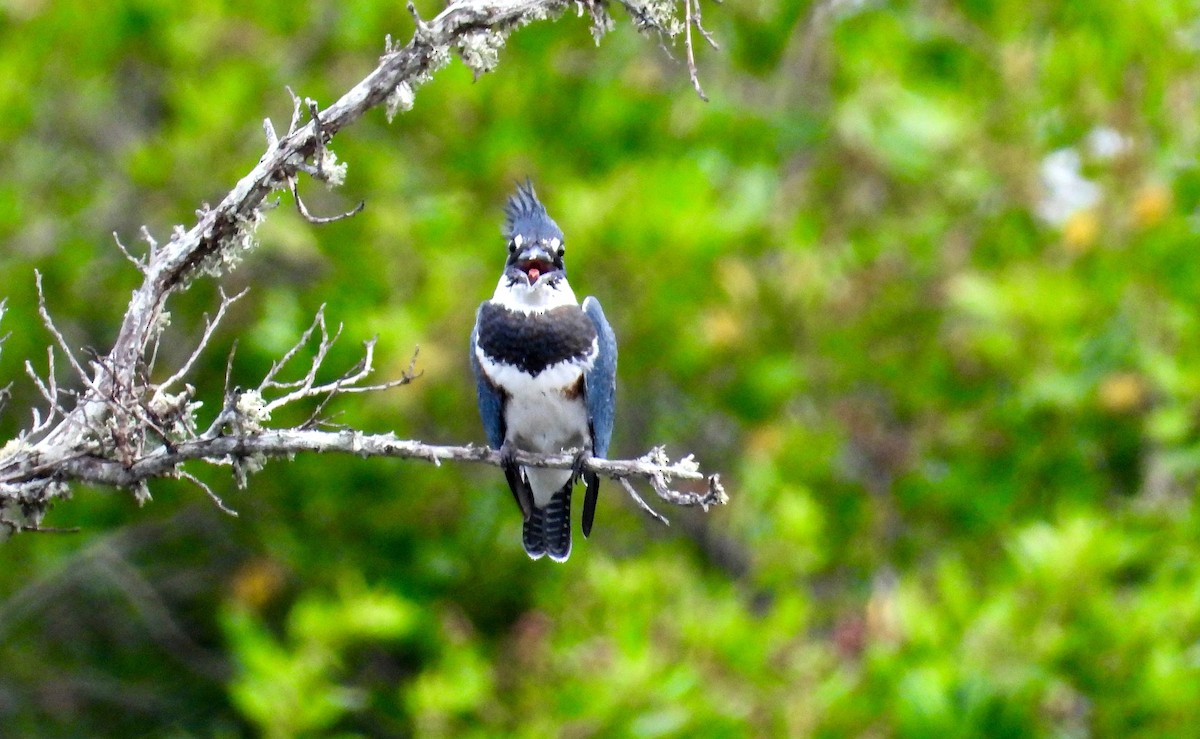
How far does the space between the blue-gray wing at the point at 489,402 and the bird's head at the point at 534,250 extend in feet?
0.79

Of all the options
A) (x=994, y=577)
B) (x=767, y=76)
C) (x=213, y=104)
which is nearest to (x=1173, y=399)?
(x=994, y=577)

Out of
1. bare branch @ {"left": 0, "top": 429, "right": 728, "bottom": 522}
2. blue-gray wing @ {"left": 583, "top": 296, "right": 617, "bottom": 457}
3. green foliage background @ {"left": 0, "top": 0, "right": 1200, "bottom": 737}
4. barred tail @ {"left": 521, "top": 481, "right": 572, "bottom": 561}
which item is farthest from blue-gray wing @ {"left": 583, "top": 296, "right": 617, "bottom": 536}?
green foliage background @ {"left": 0, "top": 0, "right": 1200, "bottom": 737}

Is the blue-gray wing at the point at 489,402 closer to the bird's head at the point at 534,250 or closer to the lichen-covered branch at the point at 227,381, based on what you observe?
the bird's head at the point at 534,250

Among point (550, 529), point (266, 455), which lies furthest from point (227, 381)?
point (550, 529)

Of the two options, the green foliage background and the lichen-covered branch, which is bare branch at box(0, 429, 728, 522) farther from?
the green foliage background

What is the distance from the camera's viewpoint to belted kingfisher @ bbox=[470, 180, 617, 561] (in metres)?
4.18

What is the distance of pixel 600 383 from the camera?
4.39 m

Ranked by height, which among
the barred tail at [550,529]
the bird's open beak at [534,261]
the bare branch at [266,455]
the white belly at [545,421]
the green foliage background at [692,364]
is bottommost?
the bare branch at [266,455]

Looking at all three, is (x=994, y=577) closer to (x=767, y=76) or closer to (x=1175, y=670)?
(x=1175, y=670)

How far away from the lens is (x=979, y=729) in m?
5.80

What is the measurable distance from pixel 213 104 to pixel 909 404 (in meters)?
3.51

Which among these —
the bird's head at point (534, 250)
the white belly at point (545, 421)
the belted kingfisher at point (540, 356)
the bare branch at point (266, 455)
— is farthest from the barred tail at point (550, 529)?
the bare branch at point (266, 455)

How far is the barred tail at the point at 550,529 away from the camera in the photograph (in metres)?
4.65

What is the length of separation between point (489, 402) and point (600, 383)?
0.33 metres
